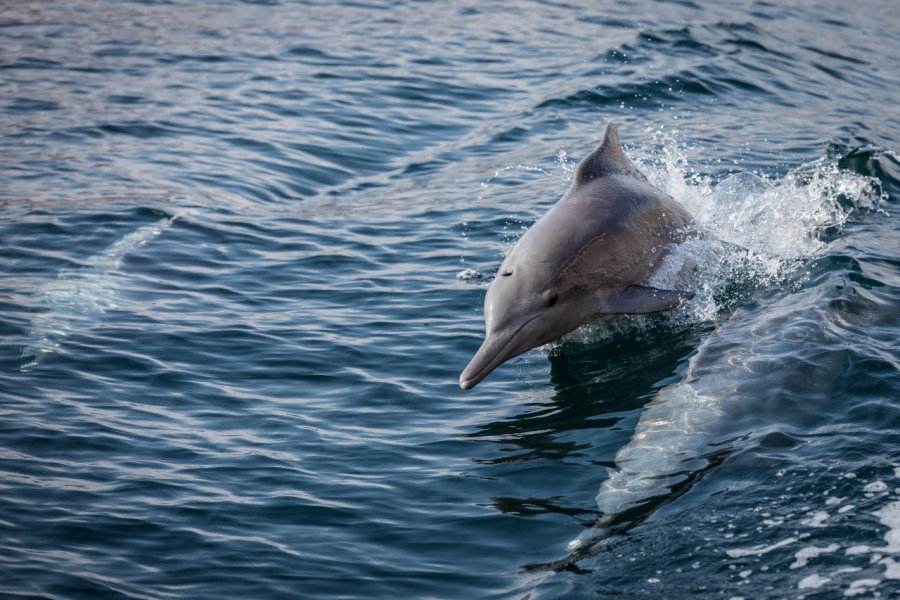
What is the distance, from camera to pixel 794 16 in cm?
2500

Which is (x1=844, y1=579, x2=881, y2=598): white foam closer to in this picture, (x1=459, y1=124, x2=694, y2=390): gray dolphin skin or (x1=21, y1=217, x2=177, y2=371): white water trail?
(x1=459, y1=124, x2=694, y2=390): gray dolphin skin

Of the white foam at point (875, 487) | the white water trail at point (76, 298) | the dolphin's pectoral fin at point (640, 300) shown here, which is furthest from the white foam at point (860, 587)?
the white water trail at point (76, 298)

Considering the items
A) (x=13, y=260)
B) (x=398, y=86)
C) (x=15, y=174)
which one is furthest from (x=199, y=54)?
(x=13, y=260)

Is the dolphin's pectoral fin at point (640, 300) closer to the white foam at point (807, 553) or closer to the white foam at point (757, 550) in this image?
the white foam at point (757, 550)

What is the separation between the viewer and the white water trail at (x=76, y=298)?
1013 centimetres

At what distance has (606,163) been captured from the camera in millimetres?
10281

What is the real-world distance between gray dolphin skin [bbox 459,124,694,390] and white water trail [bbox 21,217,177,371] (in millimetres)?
4156

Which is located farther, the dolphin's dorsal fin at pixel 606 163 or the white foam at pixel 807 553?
the dolphin's dorsal fin at pixel 606 163

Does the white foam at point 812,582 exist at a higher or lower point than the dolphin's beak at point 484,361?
lower

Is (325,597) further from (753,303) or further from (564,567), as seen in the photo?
(753,303)

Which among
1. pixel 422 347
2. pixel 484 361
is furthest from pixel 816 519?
pixel 422 347

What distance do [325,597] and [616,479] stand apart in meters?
2.24

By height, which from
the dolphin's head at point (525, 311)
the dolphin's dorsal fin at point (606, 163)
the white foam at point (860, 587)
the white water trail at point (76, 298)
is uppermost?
the dolphin's dorsal fin at point (606, 163)

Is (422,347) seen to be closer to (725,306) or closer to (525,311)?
(525,311)
